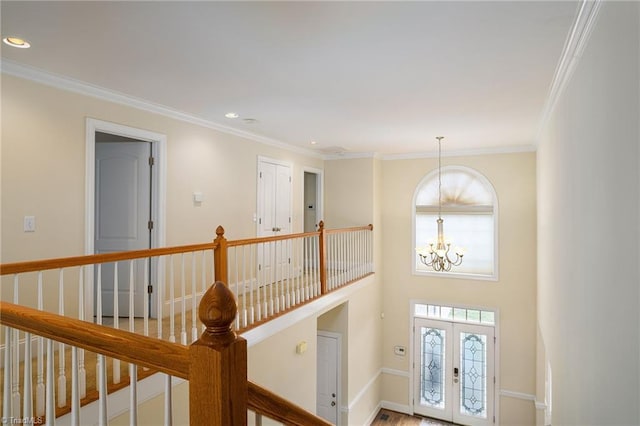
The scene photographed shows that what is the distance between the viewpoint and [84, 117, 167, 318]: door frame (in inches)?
140

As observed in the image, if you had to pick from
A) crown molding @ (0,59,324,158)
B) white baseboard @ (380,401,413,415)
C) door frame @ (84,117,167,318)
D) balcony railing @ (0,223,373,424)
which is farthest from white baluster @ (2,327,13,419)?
white baseboard @ (380,401,413,415)

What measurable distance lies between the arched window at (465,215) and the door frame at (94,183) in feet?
16.5

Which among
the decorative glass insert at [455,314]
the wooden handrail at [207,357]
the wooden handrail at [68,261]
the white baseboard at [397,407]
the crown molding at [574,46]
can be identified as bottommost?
the white baseboard at [397,407]

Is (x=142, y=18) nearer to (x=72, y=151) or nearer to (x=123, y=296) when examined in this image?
(x=72, y=151)

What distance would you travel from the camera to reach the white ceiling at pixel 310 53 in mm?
Result: 2207

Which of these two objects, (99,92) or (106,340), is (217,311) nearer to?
(106,340)

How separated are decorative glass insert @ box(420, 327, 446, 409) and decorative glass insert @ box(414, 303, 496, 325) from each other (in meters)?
0.30

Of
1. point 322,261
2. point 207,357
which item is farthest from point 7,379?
point 322,261

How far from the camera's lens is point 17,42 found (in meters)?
2.61

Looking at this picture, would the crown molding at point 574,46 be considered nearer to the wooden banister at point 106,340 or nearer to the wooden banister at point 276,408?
the wooden banister at point 276,408

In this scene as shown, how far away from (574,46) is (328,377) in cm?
608

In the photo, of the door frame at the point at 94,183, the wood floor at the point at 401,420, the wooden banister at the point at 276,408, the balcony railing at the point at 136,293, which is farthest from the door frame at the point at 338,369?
the wooden banister at the point at 276,408

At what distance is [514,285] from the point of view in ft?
22.4

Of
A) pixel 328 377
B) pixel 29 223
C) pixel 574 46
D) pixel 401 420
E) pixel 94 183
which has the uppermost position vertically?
pixel 574 46
